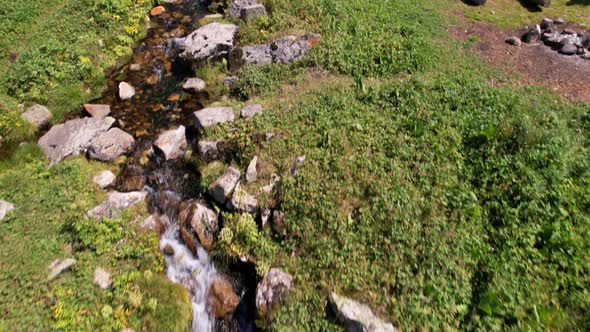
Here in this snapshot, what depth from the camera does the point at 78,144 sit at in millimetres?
11617

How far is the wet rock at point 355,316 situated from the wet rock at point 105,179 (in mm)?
7341

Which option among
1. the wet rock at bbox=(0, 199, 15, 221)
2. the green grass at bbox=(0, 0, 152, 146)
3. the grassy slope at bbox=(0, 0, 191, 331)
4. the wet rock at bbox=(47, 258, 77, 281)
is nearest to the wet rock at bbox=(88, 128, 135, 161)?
the grassy slope at bbox=(0, 0, 191, 331)

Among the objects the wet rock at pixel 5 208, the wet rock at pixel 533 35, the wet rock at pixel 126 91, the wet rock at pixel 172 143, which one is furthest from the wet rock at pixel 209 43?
the wet rock at pixel 533 35

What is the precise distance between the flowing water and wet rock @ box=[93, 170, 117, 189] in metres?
0.23

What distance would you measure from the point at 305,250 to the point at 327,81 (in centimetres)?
701

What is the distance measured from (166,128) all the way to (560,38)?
16.3 metres

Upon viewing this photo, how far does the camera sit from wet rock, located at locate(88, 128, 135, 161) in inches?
449

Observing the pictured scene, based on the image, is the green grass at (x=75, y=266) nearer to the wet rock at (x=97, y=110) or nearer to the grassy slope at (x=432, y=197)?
the grassy slope at (x=432, y=197)

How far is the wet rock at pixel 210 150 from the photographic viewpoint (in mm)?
11219

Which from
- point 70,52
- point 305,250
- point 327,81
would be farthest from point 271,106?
point 70,52

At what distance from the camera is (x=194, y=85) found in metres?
14.2

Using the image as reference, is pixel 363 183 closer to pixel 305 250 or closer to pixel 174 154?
pixel 305 250

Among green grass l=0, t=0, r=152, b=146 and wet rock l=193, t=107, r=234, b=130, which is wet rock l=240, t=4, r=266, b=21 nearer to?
green grass l=0, t=0, r=152, b=146

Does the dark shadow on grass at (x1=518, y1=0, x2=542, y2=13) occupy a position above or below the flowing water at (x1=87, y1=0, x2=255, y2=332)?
above
